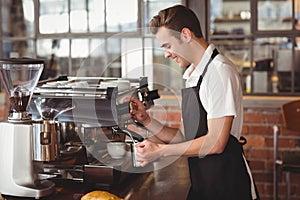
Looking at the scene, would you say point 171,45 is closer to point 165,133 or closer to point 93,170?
point 165,133

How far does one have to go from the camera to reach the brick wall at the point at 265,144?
375 centimetres

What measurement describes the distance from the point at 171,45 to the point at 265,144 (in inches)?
73.9

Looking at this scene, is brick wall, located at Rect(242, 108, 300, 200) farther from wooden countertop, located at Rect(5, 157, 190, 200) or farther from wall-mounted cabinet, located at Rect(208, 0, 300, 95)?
wooden countertop, located at Rect(5, 157, 190, 200)

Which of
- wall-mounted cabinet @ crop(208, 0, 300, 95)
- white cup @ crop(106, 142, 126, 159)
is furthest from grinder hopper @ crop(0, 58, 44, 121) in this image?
wall-mounted cabinet @ crop(208, 0, 300, 95)

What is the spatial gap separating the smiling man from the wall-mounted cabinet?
1683 millimetres

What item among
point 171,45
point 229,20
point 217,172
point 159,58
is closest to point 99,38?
point 159,58

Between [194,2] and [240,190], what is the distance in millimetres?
1923

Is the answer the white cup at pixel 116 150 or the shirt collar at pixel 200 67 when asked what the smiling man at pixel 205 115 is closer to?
the shirt collar at pixel 200 67

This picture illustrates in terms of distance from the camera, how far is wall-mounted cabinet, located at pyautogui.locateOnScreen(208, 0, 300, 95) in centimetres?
381

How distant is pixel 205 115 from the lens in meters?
2.18

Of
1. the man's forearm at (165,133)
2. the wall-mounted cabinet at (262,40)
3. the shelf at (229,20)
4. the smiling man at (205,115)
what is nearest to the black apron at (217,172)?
the smiling man at (205,115)

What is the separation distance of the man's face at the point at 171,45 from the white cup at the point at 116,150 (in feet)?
1.46

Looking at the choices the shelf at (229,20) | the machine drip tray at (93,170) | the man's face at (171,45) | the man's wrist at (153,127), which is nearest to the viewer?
the machine drip tray at (93,170)

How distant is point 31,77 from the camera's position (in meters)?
A: 1.95
